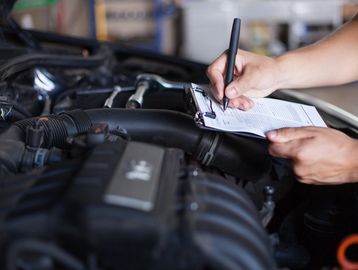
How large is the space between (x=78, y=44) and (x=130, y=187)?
1101mm

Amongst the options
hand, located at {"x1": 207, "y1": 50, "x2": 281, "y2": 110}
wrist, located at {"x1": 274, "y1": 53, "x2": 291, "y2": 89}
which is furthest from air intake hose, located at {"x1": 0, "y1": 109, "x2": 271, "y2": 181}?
wrist, located at {"x1": 274, "y1": 53, "x2": 291, "y2": 89}

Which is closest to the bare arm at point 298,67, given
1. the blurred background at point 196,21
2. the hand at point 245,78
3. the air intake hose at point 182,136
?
the hand at point 245,78

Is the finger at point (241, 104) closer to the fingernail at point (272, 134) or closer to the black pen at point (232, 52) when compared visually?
the black pen at point (232, 52)

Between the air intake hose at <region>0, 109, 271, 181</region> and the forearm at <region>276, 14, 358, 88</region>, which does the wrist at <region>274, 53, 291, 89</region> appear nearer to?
the forearm at <region>276, 14, 358, 88</region>

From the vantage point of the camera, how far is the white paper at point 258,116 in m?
0.78

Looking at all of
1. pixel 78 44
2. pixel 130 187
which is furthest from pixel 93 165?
pixel 78 44

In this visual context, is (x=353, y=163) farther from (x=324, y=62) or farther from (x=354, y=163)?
(x=324, y=62)

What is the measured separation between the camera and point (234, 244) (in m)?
0.51

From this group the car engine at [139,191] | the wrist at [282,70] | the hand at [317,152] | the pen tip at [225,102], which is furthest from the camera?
the wrist at [282,70]

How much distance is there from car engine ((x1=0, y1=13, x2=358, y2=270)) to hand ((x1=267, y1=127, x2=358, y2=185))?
62 mm

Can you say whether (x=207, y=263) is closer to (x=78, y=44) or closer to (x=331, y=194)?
(x=331, y=194)

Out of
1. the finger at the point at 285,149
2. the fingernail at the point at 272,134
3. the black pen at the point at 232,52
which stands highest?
the black pen at the point at 232,52

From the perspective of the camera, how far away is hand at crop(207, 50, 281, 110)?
894 millimetres

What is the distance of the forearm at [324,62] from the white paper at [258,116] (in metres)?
0.12
